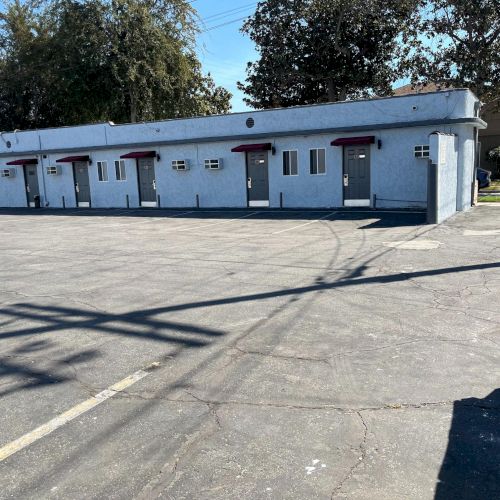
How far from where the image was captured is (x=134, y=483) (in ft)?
10.6

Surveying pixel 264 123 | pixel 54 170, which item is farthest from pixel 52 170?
pixel 264 123

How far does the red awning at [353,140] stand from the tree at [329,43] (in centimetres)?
1542

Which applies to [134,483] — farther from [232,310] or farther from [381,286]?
[381,286]

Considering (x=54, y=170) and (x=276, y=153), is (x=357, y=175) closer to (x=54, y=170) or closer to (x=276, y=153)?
(x=276, y=153)

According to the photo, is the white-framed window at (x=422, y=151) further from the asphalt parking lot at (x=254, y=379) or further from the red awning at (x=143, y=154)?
the red awning at (x=143, y=154)

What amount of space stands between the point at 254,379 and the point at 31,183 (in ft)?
94.9

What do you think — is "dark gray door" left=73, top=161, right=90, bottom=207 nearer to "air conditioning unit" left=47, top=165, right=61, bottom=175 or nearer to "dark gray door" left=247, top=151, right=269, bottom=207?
"air conditioning unit" left=47, top=165, right=61, bottom=175

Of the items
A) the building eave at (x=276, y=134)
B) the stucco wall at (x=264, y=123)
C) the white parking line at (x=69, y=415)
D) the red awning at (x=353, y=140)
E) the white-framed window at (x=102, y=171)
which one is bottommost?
the white parking line at (x=69, y=415)

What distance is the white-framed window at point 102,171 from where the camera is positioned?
88.1 feet

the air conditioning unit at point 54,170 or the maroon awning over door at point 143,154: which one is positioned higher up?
the maroon awning over door at point 143,154

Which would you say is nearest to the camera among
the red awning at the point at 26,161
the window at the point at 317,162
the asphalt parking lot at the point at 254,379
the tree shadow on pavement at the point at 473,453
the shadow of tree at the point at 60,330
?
the tree shadow on pavement at the point at 473,453

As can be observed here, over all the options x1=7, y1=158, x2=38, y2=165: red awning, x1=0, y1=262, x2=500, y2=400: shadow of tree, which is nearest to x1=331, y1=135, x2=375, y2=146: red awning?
x1=0, y1=262, x2=500, y2=400: shadow of tree

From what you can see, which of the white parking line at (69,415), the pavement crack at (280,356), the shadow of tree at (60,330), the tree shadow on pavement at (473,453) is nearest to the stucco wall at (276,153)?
the shadow of tree at (60,330)

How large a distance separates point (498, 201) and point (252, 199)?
10766 millimetres
